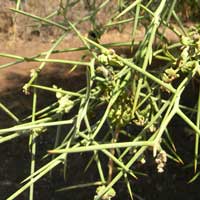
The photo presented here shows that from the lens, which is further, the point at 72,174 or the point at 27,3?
the point at 27,3

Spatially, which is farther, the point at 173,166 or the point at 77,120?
the point at 173,166

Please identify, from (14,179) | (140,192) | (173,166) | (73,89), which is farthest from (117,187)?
(73,89)

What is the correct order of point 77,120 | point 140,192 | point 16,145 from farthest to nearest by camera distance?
point 16,145 < point 140,192 < point 77,120

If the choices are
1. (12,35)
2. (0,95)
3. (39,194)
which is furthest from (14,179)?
(12,35)

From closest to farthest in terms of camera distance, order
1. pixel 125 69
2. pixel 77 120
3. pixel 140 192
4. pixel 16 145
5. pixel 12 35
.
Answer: pixel 77 120 < pixel 125 69 < pixel 140 192 < pixel 16 145 < pixel 12 35

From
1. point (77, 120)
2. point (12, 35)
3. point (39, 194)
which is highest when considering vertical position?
point (77, 120)

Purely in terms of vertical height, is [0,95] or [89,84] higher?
[89,84]

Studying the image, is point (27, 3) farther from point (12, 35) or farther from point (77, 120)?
point (77, 120)

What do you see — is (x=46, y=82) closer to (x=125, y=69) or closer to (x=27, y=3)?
(x=27, y=3)

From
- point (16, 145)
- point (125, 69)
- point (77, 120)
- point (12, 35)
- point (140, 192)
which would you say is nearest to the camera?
point (77, 120)
